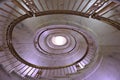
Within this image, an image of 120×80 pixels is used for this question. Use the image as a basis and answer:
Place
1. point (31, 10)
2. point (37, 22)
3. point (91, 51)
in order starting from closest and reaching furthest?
point (31, 10) → point (37, 22) → point (91, 51)

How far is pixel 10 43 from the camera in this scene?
557 cm

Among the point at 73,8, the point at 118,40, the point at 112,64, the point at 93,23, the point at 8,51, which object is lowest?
the point at 112,64

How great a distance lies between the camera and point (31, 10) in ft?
14.4

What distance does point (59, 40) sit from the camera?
7699mm

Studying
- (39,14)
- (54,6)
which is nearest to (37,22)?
(39,14)

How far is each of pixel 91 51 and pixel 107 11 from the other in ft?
9.13

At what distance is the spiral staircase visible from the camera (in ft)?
Answer: 14.1

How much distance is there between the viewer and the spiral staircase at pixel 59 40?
429 centimetres

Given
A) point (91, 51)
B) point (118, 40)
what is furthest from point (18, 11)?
point (91, 51)

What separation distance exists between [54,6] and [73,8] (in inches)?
18.9

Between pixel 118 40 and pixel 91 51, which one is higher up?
pixel 118 40

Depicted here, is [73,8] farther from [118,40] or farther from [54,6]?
[118,40]

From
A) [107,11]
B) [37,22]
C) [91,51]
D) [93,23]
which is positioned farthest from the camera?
[91,51]

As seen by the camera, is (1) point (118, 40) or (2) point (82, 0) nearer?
(2) point (82, 0)
